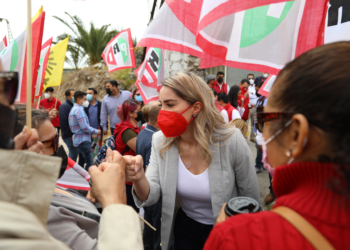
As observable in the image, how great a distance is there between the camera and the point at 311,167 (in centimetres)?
71

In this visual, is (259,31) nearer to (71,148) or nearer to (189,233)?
(189,233)

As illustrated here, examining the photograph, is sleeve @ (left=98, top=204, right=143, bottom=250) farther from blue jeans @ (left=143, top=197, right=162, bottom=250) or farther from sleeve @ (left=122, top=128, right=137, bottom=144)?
sleeve @ (left=122, top=128, right=137, bottom=144)

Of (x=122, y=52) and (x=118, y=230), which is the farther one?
(x=122, y=52)

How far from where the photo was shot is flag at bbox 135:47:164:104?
503 cm

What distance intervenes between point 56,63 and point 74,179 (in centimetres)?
306

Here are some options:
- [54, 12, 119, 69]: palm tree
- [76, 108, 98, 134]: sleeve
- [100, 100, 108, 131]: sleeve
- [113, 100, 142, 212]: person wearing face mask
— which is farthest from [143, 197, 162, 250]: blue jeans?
[54, 12, 119, 69]: palm tree

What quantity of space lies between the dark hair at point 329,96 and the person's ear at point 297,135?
2 centimetres

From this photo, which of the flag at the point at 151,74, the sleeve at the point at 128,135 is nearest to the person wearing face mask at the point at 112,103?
the flag at the point at 151,74

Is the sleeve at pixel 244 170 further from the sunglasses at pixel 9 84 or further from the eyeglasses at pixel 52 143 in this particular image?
the sunglasses at pixel 9 84

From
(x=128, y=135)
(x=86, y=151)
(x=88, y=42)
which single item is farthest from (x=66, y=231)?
(x=88, y=42)

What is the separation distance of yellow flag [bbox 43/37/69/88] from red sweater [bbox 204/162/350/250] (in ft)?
14.7

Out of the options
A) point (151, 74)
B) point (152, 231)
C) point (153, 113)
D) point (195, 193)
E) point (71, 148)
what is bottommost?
point (152, 231)

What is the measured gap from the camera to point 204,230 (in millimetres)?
1911

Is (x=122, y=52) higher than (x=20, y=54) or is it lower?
higher
